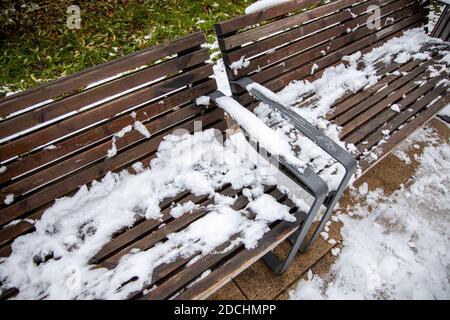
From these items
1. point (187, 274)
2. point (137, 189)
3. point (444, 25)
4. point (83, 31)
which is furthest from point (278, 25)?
point (83, 31)

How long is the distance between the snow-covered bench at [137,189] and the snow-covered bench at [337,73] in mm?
245

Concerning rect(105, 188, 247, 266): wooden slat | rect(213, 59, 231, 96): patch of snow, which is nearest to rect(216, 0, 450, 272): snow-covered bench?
rect(105, 188, 247, 266): wooden slat

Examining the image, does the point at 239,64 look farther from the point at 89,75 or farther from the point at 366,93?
the point at 366,93

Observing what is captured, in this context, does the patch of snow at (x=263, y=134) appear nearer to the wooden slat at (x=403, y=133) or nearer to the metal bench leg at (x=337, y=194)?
the metal bench leg at (x=337, y=194)

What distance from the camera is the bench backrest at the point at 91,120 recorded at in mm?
1319

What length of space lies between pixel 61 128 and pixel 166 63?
0.65 m

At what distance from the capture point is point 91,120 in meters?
1.46

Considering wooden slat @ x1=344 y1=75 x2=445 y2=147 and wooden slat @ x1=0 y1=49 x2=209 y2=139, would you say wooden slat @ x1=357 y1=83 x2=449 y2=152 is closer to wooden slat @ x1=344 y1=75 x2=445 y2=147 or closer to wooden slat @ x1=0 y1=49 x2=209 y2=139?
wooden slat @ x1=344 y1=75 x2=445 y2=147

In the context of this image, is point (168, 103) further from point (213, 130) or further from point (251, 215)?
point (251, 215)

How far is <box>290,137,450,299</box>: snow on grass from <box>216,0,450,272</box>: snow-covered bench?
390 mm

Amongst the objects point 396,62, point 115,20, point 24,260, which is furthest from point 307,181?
point 115,20

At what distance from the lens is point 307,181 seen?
1.34 metres

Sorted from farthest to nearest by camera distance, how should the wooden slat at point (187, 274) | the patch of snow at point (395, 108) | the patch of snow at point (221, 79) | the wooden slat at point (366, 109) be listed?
the patch of snow at point (221, 79)
the patch of snow at point (395, 108)
the wooden slat at point (366, 109)
the wooden slat at point (187, 274)

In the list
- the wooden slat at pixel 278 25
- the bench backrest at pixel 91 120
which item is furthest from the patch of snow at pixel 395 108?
the bench backrest at pixel 91 120
